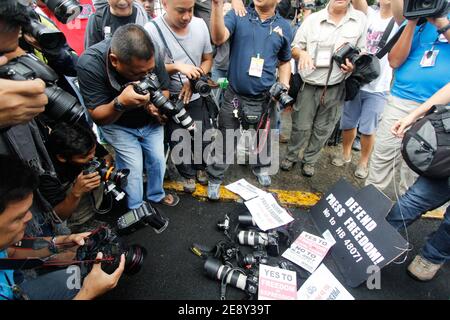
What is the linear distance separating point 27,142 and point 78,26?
99.2 inches

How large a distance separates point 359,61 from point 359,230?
5.32 ft

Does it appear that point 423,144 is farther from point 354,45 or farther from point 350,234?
point 354,45

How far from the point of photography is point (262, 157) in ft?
10.7

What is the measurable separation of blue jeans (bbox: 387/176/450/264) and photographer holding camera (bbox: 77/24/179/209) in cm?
215

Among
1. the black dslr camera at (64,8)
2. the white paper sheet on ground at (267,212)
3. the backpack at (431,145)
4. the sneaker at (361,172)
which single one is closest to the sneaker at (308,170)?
the sneaker at (361,172)

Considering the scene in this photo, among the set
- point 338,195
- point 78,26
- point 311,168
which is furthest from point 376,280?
point 78,26

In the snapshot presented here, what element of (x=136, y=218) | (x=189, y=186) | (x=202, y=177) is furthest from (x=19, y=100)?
(x=202, y=177)

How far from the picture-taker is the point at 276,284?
6.63 feet

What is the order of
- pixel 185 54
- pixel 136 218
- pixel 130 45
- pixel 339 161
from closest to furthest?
pixel 130 45, pixel 136 218, pixel 185 54, pixel 339 161

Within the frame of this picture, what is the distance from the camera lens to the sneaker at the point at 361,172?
345cm

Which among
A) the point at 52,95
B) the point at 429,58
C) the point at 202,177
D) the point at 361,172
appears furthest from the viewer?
the point at 361,172

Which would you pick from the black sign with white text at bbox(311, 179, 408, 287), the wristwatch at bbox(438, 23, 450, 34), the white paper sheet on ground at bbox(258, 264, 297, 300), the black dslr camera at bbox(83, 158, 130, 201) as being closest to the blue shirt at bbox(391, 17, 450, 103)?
the wristwatch at bbox(438, 23, 450, 34)

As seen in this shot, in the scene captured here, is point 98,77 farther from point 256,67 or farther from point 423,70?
point 423,70

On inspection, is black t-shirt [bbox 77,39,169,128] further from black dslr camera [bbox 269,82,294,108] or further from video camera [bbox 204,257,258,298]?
video camera [bbox 204,257,258,298]
